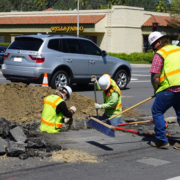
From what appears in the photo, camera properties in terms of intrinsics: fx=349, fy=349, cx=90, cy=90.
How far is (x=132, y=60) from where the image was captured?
1471 inches

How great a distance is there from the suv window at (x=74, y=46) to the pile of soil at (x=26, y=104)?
3743mm

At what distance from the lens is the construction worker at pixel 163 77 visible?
549cm

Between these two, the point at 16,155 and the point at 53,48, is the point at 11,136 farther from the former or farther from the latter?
the point at 53,48

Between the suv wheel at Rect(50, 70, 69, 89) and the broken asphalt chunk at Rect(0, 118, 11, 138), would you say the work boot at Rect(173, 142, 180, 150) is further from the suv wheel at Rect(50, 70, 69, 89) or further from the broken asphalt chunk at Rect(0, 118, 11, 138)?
the suv wheel at Rect(50, 70, 69, 89)

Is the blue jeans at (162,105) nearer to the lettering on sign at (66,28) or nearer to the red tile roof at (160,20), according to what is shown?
the lettering on sign at (66,28)

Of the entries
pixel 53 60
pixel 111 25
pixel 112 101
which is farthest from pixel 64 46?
pixel 111 25

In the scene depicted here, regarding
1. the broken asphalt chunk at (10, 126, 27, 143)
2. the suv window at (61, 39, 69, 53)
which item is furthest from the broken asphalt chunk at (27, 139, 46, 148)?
the suv window at (61, 39, 69, 53)

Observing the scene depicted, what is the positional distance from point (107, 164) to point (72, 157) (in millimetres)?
545

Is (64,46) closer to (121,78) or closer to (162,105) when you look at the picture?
(121,78)

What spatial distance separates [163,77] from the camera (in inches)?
220

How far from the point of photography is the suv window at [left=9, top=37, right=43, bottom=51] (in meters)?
11.8

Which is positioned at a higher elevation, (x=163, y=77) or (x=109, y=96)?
(x=163, y=77)

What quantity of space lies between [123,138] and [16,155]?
86.5 inches

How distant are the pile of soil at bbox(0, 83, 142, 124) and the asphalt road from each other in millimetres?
1815
